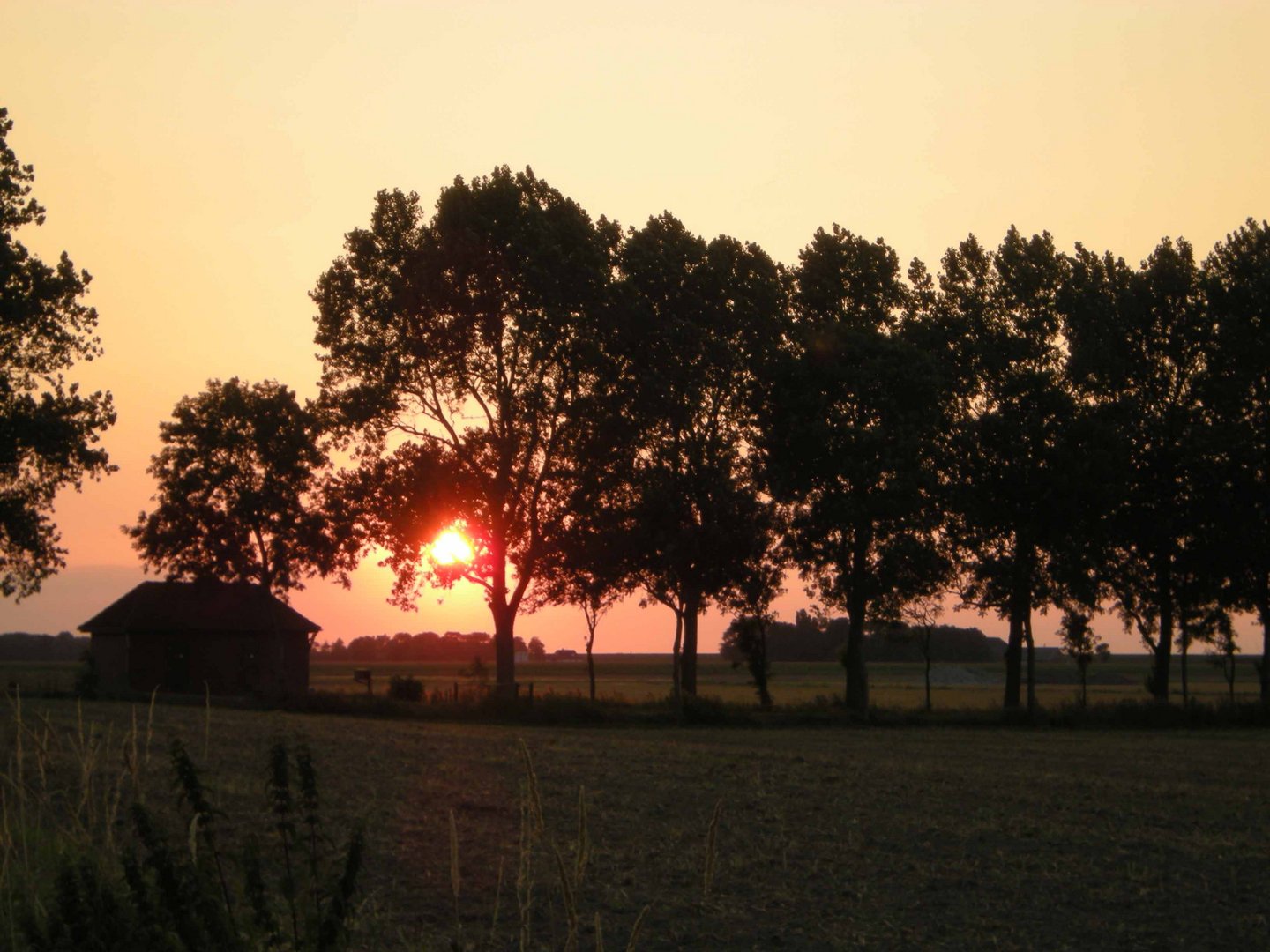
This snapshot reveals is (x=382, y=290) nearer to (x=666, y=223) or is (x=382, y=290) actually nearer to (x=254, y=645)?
(x=666, y=223)

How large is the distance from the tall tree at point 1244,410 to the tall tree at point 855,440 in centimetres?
1097

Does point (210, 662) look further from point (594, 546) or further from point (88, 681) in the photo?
point (594, 546)

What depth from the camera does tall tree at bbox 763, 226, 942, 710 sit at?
145ft

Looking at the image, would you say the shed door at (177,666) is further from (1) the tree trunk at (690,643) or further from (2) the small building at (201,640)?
(1) the tree trunk at (690,643)

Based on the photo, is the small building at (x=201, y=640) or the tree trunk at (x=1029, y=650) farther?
the small building at (x=201, y=640)

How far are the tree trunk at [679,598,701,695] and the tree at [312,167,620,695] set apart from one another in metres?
6.05

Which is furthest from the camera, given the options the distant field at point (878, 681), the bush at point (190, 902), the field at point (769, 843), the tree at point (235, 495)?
the distant field at point (878, 681)

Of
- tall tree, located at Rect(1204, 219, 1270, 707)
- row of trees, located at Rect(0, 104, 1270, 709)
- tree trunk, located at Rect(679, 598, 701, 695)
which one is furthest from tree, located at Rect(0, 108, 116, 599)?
tall tree, located at Rect(1204, 219, 1270, 707)

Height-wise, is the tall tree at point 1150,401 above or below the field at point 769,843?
above

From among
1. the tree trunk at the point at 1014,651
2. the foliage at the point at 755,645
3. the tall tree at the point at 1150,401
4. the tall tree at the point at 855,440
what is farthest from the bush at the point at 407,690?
the tall tree at the point at 1150,401

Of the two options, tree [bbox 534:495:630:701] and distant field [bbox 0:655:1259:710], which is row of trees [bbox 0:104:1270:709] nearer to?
tree [bbox 534:495:630:701]

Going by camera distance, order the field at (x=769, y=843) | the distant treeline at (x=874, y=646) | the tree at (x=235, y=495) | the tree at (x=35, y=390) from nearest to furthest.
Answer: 1. the field at (x=769, y=843)
2. the tree at (x=35, y=390)
3. the tree at (x=235, y=495)
4. the distant treeline at (x=874, y=646)

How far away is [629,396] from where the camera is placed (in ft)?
147

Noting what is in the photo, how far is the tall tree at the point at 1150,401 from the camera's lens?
155 feet
